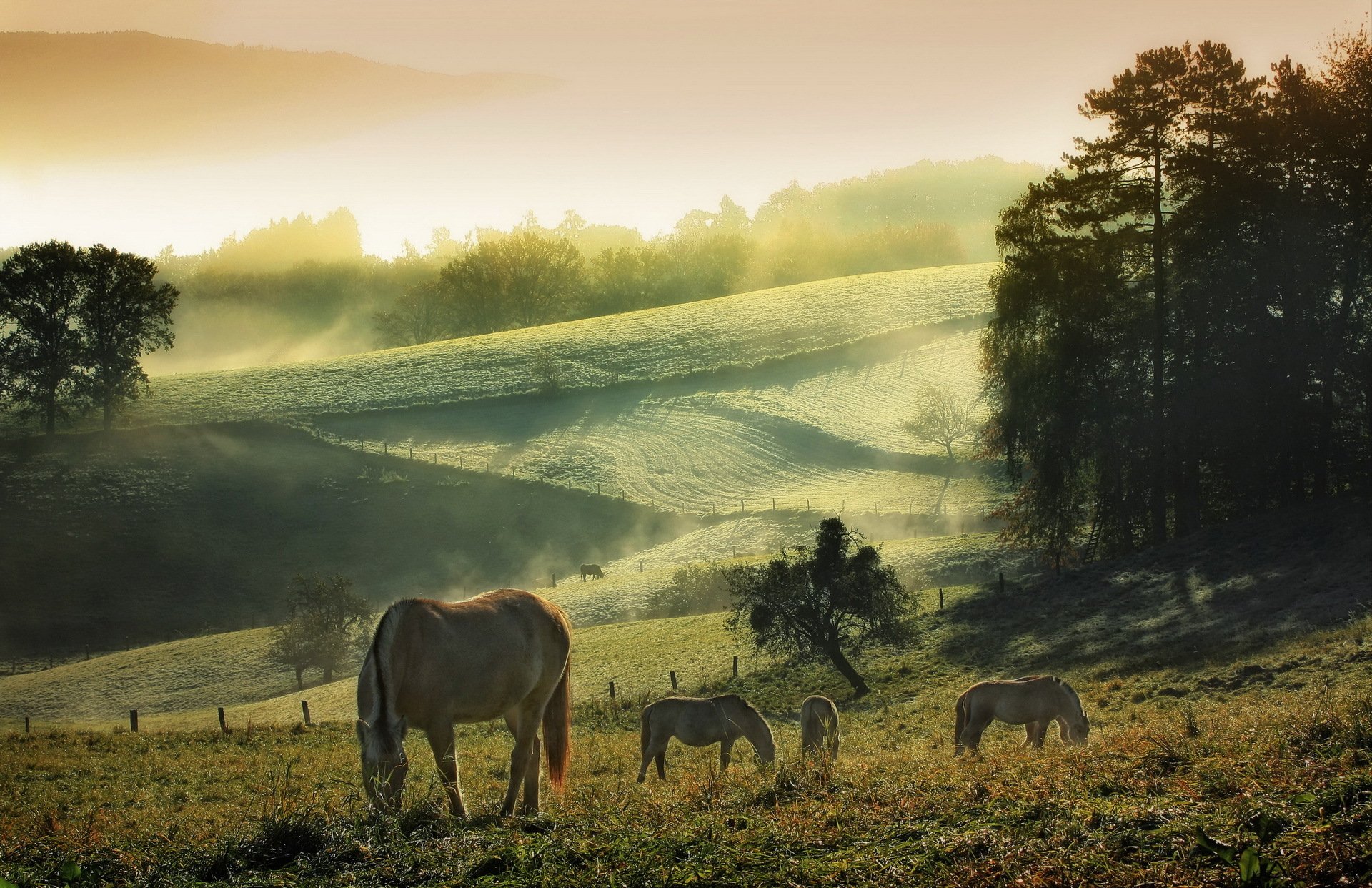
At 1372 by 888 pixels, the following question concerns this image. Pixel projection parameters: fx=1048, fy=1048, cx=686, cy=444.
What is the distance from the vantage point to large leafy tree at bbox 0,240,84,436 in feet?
245

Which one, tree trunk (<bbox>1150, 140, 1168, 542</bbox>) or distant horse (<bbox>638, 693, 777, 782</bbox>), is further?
tree trunk (<bbox>1150, 140, 1168, 542</bbox>)

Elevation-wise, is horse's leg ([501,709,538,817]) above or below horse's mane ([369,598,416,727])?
below

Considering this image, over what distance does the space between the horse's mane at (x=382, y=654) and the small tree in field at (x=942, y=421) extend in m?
69.1

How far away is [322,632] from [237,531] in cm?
2539

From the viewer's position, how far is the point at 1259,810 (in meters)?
6.17

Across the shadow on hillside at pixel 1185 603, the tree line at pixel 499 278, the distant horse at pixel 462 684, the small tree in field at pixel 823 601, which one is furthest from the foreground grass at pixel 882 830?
the tree line at pixel 499 278

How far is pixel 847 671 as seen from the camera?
32.0 meters

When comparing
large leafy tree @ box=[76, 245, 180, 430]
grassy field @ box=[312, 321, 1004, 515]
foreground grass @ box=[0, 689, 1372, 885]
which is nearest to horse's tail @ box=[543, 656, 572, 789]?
foreground grass @ box=[0, 689, 1372, 885]

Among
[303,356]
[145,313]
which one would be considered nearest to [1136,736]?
[145,313]

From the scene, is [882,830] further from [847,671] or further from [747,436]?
[747,436]

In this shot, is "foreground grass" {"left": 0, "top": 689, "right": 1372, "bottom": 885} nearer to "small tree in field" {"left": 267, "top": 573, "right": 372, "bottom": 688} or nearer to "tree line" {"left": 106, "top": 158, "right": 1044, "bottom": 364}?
"small tree in field" {"left": 267, "top": 573, "right": 372, "bottom": 688}

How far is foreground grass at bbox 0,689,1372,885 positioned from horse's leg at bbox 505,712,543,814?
33 cm

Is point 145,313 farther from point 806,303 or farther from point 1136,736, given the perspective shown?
point 1136,736

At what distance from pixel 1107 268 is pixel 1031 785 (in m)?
35.4
